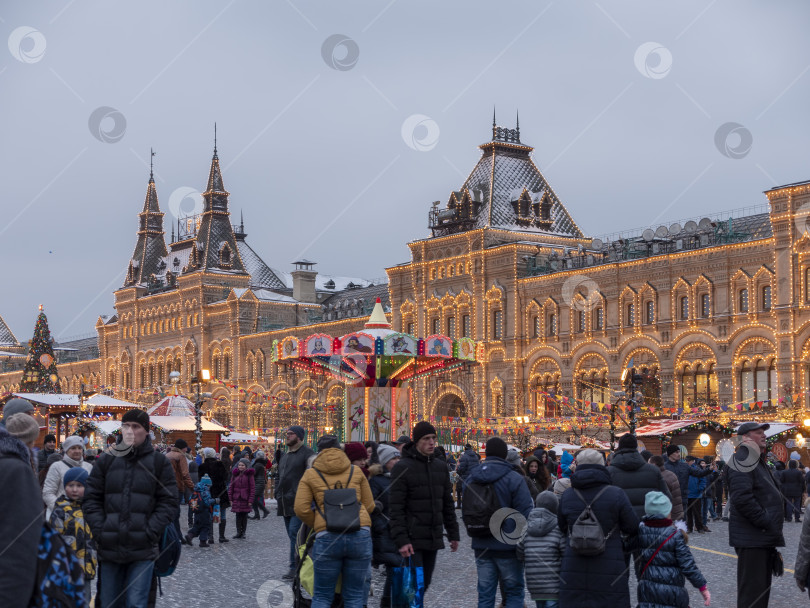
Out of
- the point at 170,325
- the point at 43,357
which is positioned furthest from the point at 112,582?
the point at 170,325

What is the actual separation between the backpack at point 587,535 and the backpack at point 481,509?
1.39m

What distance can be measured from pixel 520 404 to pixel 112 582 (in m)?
45.2

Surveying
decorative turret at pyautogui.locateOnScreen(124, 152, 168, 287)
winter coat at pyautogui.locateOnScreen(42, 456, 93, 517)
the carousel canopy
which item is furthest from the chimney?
winter coat at pyautogui.locateOnScreen(42, 456, 93, 517)

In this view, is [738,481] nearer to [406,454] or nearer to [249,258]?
[406,454]

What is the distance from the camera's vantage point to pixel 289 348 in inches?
1313

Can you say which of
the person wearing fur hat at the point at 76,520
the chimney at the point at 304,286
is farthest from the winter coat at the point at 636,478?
the chimney at the point at 304,286

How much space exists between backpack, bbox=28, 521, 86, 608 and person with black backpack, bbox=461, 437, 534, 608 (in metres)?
4.76

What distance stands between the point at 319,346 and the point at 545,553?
2374 centimetres

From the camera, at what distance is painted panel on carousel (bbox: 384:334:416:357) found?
31766 mm

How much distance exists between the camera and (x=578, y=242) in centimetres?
5791

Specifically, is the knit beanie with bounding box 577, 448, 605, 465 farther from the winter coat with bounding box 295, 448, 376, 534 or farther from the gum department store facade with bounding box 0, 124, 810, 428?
the gum department store facade with bounding box 0, 124, 810, 428

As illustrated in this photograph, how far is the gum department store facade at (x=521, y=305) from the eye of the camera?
43281mm

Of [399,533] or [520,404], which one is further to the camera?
[520,404]

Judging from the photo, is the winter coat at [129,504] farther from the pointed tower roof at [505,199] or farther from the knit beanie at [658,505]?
the pointed tower roof at [505,199]
